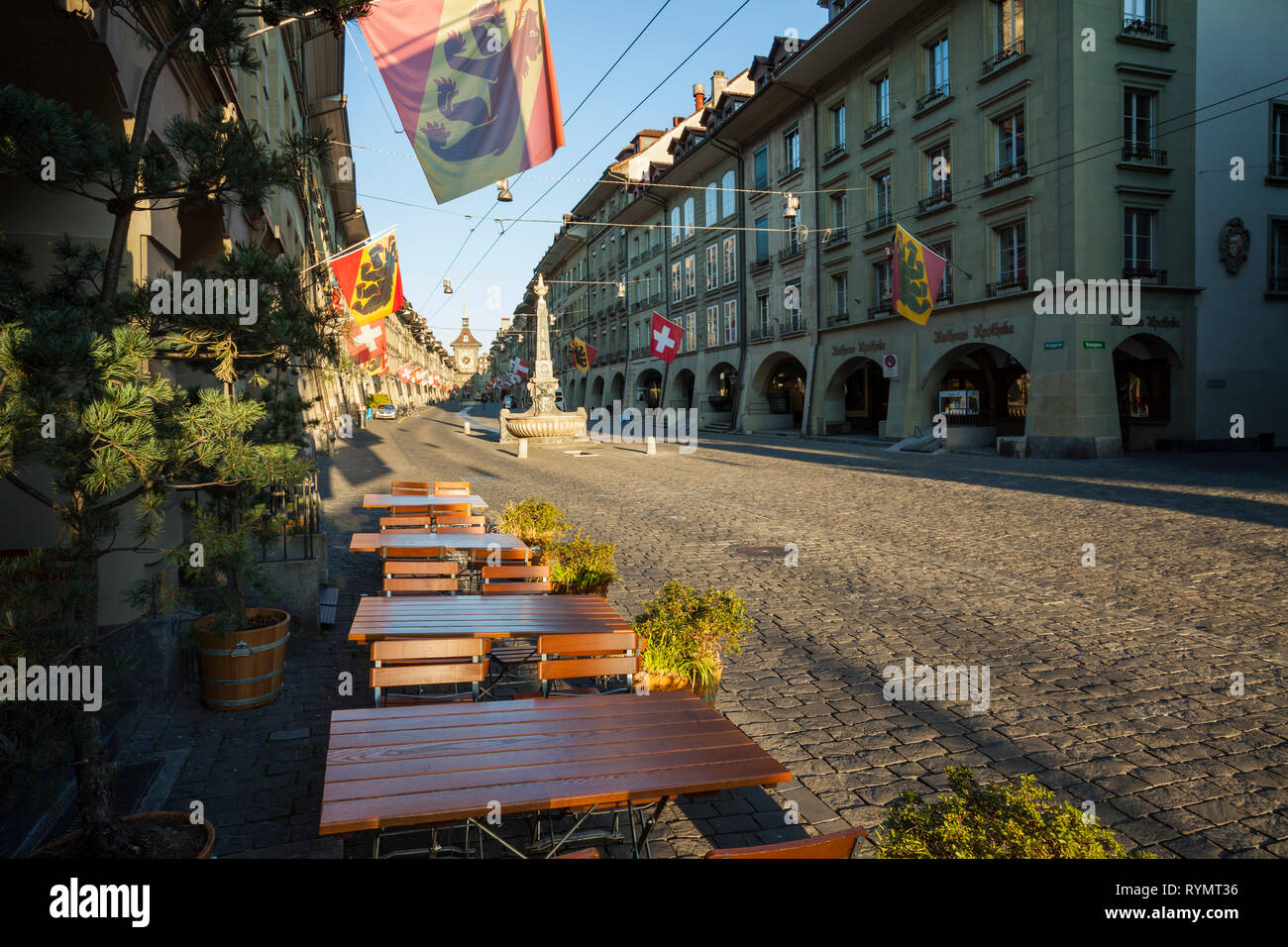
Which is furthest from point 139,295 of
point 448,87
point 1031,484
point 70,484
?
point 1031,484

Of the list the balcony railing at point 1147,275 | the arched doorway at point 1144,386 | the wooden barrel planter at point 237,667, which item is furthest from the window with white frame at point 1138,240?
the wooden barrel planter at point 237,667

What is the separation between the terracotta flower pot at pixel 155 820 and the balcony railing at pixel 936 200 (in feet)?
92.2

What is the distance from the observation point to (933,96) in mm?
27062

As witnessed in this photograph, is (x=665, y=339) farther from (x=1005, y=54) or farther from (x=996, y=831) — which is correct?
(x=996, y=831)

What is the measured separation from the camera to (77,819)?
12.7ft

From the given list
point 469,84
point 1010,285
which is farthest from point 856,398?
point 469,84

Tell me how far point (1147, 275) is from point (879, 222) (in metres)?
9.99

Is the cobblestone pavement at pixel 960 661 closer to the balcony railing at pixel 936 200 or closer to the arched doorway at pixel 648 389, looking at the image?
the balcony railing at pixel 936 200

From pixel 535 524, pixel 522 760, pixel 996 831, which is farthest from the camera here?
pixel 535 524

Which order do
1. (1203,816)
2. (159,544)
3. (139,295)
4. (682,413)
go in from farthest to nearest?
(682,413)
(159,544)
(1203,816)
(139,295)

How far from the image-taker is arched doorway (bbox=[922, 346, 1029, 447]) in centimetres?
2670

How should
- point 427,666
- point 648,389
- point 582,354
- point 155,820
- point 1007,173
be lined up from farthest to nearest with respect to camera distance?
point 648,389, point 582,354, point 1007,173, point 427,666, point 155,820
